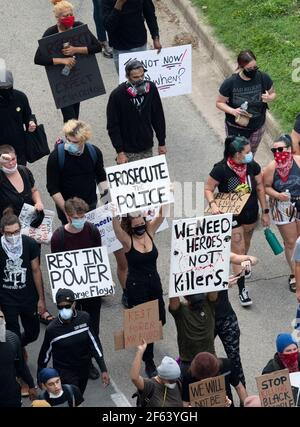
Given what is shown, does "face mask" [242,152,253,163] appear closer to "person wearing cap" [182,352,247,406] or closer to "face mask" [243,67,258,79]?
"face mask" [243,67,258,79]

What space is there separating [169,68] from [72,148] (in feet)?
9.34

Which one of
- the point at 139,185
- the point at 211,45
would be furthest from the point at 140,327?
the point at 211,45

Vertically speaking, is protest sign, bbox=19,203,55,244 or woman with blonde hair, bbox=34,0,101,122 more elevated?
woman with blonde hair, bbox=34,0,101,122

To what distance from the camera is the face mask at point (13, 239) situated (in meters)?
12.4

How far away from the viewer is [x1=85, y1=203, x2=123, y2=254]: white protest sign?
13.3 metres

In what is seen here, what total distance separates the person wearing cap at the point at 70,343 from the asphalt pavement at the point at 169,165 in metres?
0.67

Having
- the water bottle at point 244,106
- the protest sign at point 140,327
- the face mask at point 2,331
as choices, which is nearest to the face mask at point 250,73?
the water bottle at point 244,106

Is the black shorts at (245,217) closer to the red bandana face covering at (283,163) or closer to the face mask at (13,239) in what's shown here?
the red bandana face covering at (283,163)

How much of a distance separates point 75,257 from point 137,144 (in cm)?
259

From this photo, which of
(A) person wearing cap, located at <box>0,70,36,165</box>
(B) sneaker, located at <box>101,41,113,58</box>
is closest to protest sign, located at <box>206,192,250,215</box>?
(A) person wearing cap, located at <box>0,70,36,165</box>

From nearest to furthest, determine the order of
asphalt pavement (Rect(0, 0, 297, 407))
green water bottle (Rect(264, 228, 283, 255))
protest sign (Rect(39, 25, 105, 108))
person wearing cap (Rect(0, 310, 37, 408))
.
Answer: person wearing cap (Rect(0, 310, 37, 408)) < asphalt pavement (Rect(0, 0, 297, 407)) < green water bottle (Rect(264, 228, 283, 255)) < protest sign (Rect(39, 25, 105, 108))

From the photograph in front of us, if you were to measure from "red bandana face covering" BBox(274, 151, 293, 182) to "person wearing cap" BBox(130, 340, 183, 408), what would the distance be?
312 cm

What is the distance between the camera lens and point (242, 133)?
15156 mm

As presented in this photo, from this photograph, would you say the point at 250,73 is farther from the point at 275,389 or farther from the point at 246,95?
the point at 275,389
